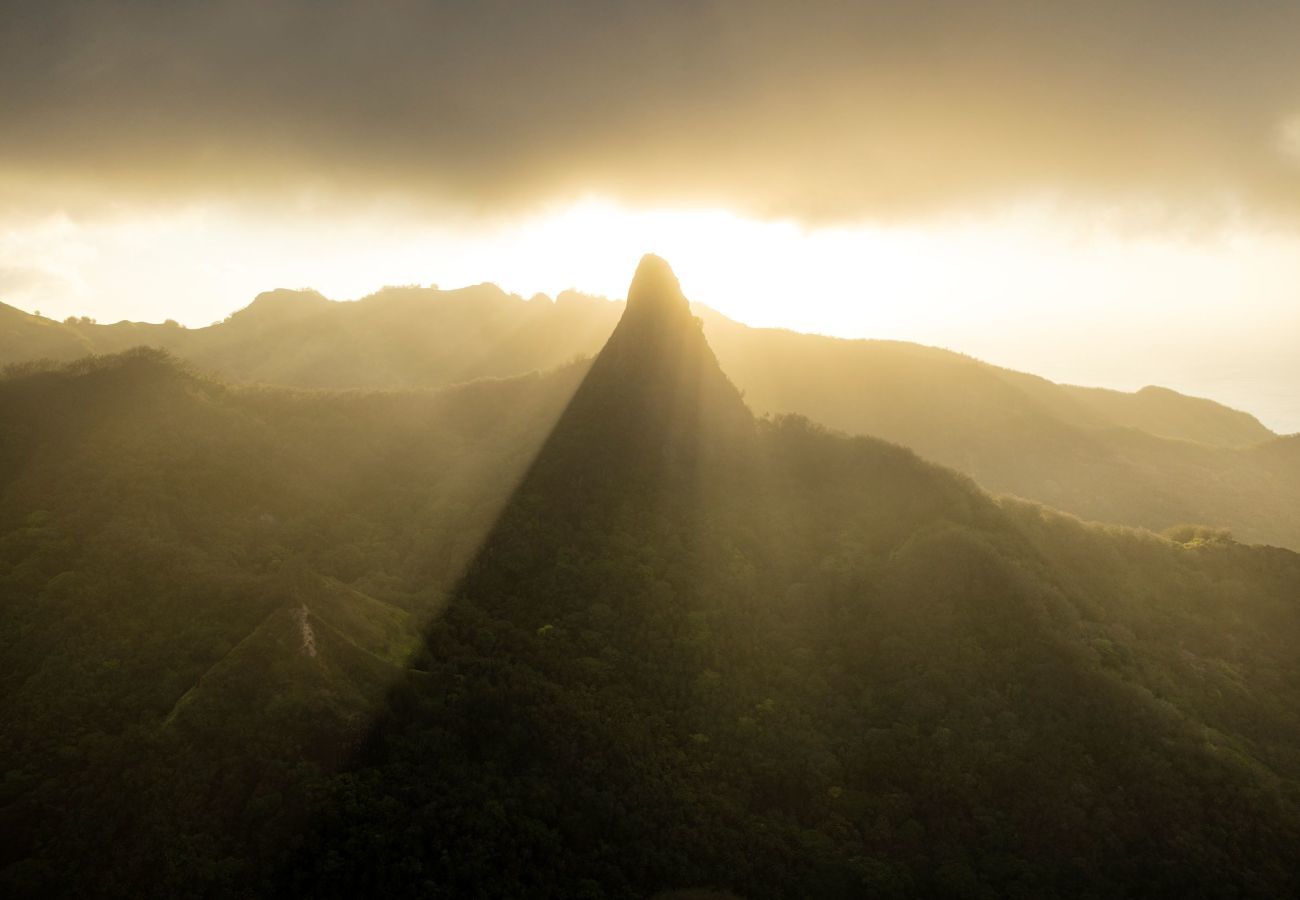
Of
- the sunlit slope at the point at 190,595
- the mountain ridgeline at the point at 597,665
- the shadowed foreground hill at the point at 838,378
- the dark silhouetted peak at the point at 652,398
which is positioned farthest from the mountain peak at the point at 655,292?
the shadowed foreground hill at the point at 838,378

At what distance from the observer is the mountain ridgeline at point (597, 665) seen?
2439cm

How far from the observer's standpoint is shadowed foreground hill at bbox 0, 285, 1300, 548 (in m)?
108

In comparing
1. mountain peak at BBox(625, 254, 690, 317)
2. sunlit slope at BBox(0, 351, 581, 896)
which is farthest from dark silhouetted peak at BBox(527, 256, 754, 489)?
sunlit slope at BBox(0, 351, 581, 896)

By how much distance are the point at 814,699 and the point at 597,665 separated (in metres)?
11.9

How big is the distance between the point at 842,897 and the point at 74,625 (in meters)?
32.4

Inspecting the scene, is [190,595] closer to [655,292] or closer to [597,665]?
[597,665]

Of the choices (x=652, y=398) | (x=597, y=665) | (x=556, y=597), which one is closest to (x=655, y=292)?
(x=652, y=398)

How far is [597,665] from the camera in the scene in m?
35.3

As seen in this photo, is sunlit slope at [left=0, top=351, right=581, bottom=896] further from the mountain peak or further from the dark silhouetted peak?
the mountain peak

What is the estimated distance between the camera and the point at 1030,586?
41375 millimetres

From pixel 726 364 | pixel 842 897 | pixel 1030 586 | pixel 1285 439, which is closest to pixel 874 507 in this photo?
pixel 1030 586

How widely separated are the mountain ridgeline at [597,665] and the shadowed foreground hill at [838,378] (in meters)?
60.9

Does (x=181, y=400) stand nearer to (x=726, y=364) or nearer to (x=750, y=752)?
(x=750, y=752)

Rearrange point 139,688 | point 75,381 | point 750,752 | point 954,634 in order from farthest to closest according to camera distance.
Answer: point 75,381 → point 954,634 → point 750,752 → point 139,688
